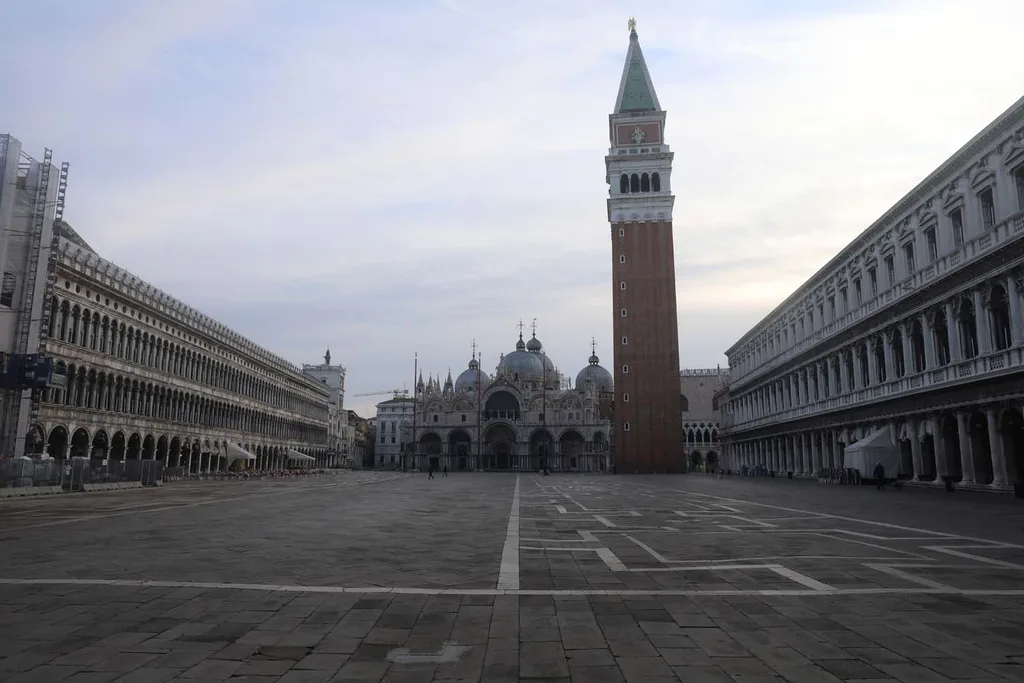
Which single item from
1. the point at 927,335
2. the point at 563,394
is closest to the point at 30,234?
the point at 927,335

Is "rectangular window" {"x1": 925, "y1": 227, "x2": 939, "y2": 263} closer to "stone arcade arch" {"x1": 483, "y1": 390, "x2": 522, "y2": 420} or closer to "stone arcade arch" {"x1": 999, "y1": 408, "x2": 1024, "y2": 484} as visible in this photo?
"stone arcade arch" {"x1": 999, "y1": 408, "x2": 1024, "y2": 484}

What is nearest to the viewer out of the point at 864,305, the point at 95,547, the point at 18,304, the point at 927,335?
the point at 95,547

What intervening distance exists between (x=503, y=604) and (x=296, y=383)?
86.7 m

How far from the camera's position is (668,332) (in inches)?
2970

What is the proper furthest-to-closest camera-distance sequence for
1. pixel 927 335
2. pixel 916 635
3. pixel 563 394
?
pixel 563 394 < pixel 927 335 < pixel 916 635

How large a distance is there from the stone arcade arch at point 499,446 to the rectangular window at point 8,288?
76.7 meters

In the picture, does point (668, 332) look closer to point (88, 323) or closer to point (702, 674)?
point (88, 323)

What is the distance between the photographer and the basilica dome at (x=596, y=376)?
407 feet

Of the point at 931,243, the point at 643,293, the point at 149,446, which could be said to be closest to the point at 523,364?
the point at 643,293

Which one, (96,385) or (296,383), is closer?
(96,385)

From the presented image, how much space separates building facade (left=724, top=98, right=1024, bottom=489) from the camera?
27250mm

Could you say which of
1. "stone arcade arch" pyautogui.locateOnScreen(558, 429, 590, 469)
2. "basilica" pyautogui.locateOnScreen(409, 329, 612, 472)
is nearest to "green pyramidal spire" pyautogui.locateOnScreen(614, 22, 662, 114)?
"basilica" pyautogui.locateOnScreen(409, 329, 612, 472)

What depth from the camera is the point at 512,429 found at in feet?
352

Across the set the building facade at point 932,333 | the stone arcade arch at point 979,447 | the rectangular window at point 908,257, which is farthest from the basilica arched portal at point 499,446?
the stone arcade arch at point 979,447
